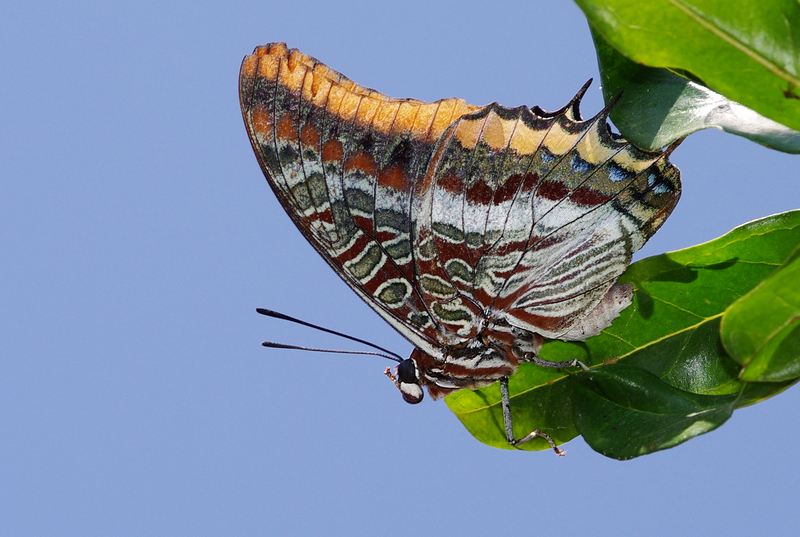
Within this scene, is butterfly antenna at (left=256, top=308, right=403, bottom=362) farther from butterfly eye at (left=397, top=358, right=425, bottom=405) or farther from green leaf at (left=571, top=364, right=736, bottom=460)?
green leaf at (left=571, top=364, right=736, bottom=460)

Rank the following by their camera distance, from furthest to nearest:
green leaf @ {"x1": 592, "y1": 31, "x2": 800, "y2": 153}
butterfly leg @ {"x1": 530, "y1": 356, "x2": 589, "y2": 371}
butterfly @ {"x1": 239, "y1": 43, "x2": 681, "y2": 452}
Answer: butterfly leg @ {"x1": 530, "y1": 356, "x2": 589, "y2": 371}
butterfly @ {"x1": 239, "y1": 43, "x2": 681, "y2": 452}
green leaf @ {"x1": 592, "y1": 31, "x2": 800, "y2": 153}

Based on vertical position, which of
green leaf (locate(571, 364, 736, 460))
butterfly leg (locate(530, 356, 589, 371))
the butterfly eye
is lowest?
green leaf (locate(571, 364, 736, 460))

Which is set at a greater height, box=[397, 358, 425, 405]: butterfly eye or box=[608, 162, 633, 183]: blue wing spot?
box=[608, 162, 633, 183]: blue wing spot

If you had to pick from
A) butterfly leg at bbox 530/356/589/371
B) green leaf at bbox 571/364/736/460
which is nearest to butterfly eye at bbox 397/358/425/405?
butterfly leg at bbox 530/356/589/371

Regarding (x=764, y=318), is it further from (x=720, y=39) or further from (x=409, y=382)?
(x=409, y=382)

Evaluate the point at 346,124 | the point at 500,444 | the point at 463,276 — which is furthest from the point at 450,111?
the point at 500,444

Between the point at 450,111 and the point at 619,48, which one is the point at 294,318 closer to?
the point at 450,111
